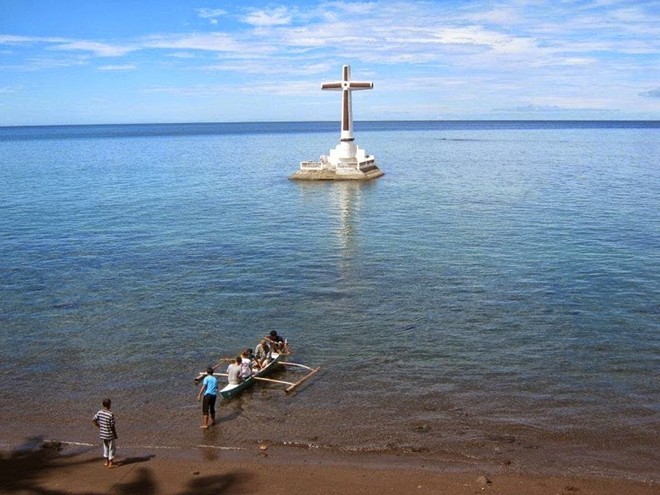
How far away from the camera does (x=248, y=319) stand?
26453mm

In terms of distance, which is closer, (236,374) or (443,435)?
(443,435)

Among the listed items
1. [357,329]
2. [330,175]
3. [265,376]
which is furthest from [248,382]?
[330,175]

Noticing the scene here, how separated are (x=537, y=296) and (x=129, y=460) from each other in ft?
64.3

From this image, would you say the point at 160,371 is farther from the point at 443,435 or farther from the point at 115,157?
the point at 115,157

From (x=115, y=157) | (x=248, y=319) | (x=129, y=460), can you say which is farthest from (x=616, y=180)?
(x=115, y=157)

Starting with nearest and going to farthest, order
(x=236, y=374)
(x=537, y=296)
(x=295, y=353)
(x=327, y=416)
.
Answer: (x=327, y=416) → (x=236, y=374) → (x=295, y=353) → (x=537, y=296)

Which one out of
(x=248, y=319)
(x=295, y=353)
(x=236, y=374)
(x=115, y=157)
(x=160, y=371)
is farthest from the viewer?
(x=115, y=157)

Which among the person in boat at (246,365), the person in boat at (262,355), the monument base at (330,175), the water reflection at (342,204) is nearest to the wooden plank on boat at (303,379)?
the person in boat at (246,365)

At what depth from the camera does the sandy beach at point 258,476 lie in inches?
556

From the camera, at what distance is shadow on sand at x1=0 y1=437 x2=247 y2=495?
14094 millimetres

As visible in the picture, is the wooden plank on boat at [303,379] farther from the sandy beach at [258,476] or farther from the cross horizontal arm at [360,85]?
the cross horizontal arm at [360,85]

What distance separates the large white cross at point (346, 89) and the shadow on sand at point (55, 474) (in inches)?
2632

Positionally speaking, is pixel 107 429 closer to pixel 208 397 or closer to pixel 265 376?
pixel 208 397

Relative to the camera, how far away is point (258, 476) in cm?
1479
